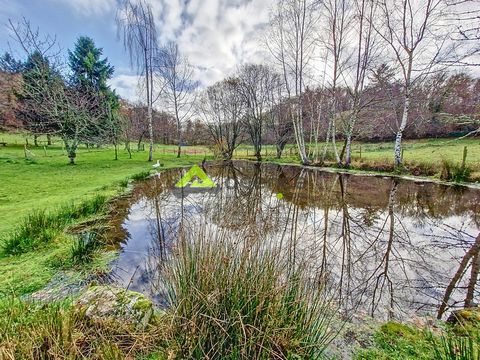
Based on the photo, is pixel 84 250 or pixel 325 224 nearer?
pixel 84 250

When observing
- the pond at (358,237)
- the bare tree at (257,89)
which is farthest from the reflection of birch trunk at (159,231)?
the bare tree at (257,89)

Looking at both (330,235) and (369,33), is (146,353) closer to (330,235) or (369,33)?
(330,235)

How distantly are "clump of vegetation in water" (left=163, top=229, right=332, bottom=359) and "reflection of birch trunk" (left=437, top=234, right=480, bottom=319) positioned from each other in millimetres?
2251

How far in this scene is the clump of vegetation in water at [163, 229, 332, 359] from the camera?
1787 millimetres

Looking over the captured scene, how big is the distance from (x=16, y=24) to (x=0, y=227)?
524 cm

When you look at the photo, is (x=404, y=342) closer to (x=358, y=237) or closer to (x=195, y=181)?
(x=358, y=237)

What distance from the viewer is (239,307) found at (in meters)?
1.88

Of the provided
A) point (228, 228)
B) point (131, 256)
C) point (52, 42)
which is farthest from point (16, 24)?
point (228, 228)

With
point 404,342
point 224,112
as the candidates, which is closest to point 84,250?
point 404,342

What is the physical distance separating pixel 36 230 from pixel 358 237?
7.03m

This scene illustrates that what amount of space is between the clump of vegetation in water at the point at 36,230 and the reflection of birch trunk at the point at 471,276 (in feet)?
22.1

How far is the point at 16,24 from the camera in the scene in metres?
5.98

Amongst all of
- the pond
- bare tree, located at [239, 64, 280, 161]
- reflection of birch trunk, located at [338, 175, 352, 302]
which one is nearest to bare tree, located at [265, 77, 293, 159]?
bare tree, located at [239, 64, 280, 161]

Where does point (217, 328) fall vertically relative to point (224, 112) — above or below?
below
